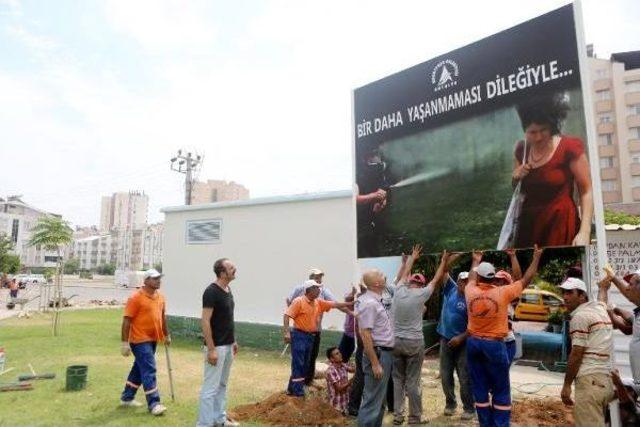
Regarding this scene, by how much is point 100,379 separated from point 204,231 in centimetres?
599

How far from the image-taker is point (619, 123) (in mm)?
43250

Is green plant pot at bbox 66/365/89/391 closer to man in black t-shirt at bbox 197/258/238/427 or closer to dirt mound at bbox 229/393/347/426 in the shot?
dirt mound at bbox 229/393/347/426

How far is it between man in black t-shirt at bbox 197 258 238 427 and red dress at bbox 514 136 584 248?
3.35 metres

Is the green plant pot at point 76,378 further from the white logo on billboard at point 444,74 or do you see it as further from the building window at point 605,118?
the building window at point 605,118

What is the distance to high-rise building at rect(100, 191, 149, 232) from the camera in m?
124

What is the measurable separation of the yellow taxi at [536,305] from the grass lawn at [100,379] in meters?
6.16

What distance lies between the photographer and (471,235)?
5711mm

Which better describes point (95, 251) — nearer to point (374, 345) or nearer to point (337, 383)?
point (337, 383)

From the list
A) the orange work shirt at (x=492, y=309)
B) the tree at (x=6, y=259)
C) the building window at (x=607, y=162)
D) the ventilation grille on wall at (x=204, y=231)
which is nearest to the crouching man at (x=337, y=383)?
the orange work shirt at (x=492, y=309)

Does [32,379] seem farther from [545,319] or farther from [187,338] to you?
[545,319]

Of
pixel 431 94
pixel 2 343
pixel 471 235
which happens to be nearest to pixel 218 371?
pixel 471 235

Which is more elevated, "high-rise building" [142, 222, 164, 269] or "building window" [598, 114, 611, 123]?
"building window" [598, 114, 611, 123]

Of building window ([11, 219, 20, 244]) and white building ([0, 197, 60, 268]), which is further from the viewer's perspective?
building window ([11, 219, 20, 244])

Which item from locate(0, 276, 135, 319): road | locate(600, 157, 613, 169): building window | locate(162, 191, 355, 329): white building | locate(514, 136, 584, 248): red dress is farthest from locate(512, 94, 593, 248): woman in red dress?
locate(600, 157, 613, 169): building window
